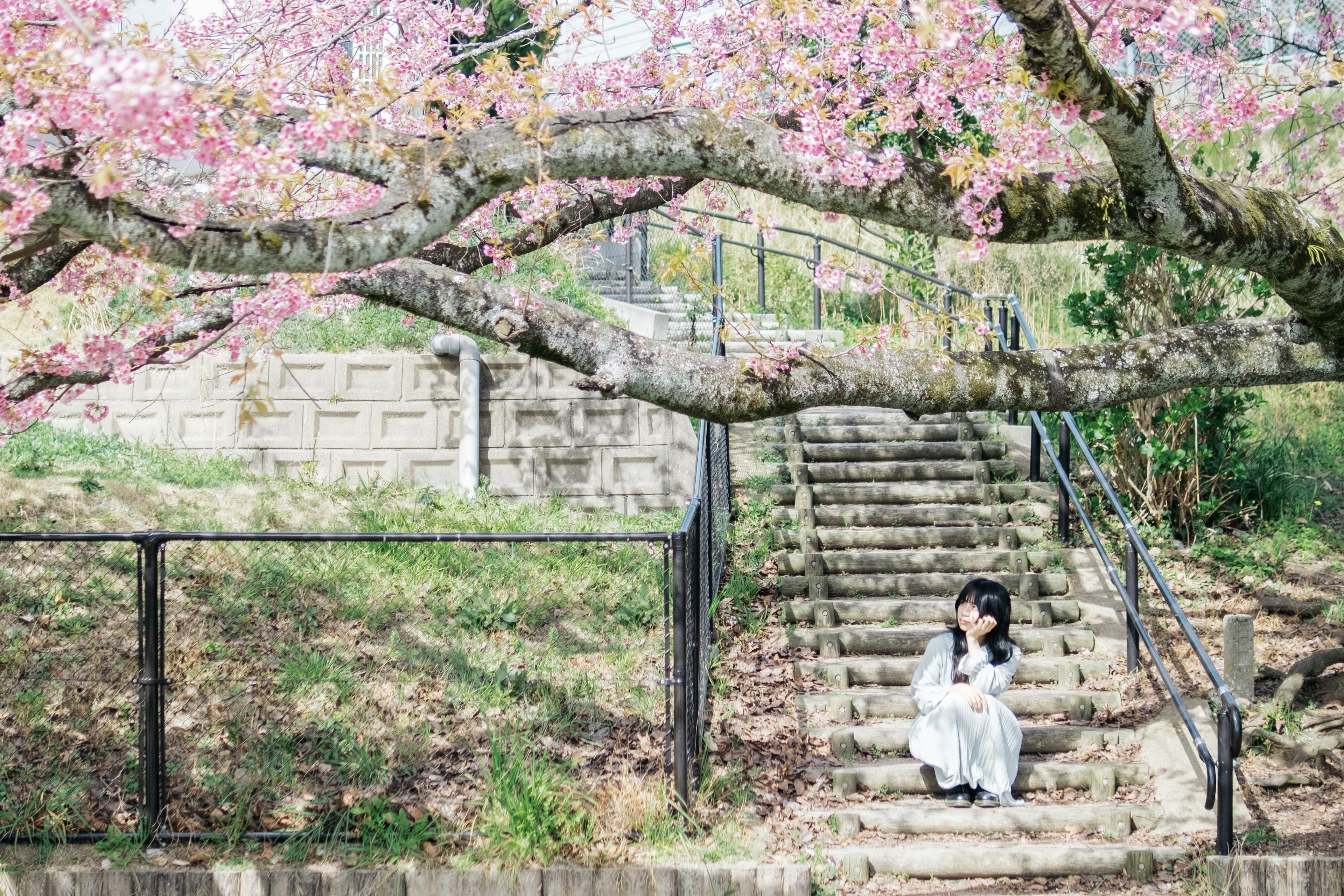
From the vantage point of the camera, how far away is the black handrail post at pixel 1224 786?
4711 millimetres

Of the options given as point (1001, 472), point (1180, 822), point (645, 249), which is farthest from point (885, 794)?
point (645, 249)

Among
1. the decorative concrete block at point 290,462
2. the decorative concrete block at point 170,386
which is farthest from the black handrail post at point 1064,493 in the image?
the decorative concrete block at point 170,386

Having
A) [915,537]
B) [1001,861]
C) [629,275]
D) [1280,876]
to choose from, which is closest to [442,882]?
[1001,861]

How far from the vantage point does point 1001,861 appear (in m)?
4.92

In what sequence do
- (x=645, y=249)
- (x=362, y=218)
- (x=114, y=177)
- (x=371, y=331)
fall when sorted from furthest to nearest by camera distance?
(x=645, y=249) → (x=371, y=331) → (x=362, y=218) → (x=114, y=177)

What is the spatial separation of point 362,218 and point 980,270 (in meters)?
11.5

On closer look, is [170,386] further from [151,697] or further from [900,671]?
[900,671]

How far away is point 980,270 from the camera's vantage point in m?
13.8

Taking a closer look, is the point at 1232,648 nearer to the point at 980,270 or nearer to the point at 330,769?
the point at 330,769

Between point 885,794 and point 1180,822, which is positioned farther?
point 885,794

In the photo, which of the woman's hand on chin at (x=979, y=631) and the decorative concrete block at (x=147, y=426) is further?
the decorative concrete block at (x=147, y=426)

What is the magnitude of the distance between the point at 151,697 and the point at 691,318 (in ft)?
21.5

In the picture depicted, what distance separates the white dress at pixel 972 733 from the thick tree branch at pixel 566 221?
2.82 m

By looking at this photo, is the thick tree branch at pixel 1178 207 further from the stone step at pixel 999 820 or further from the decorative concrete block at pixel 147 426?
the decorative concrete block at pixel 147 426
